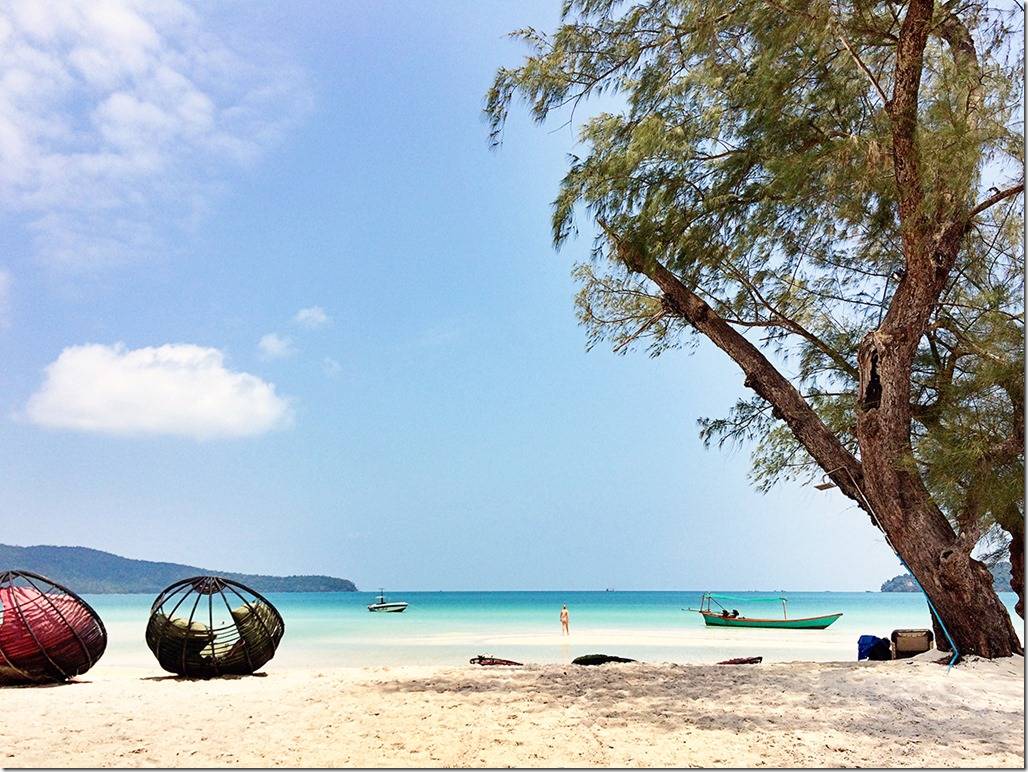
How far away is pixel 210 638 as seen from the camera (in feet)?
20.4

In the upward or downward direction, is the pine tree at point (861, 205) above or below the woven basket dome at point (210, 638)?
above

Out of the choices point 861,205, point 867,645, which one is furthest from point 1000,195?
point 867,645

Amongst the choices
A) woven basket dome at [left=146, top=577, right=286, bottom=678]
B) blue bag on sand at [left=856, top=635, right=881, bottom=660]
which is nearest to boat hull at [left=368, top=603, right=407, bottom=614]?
woven basket dome at [left=146, top=577, right=286, bottom=678]

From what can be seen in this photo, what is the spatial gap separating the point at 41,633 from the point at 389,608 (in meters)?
30.9

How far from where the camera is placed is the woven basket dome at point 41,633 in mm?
5629

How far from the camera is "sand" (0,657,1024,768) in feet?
10.9

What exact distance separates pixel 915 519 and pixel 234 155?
6442mm

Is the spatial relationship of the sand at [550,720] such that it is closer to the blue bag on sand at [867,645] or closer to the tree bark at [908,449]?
the tree bark at [908,449]

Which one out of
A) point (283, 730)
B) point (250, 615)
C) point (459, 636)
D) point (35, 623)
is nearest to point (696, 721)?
point (283, 730)

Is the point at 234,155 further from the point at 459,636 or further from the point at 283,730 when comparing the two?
the point at 459,636

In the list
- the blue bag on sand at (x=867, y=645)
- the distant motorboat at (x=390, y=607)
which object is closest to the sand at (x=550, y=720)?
the blue bag on sand at (x=867, y=645)

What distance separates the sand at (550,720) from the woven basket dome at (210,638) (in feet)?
1.58

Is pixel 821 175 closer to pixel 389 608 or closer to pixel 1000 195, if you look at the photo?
pixel 1000 195

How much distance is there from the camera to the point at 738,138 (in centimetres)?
591
